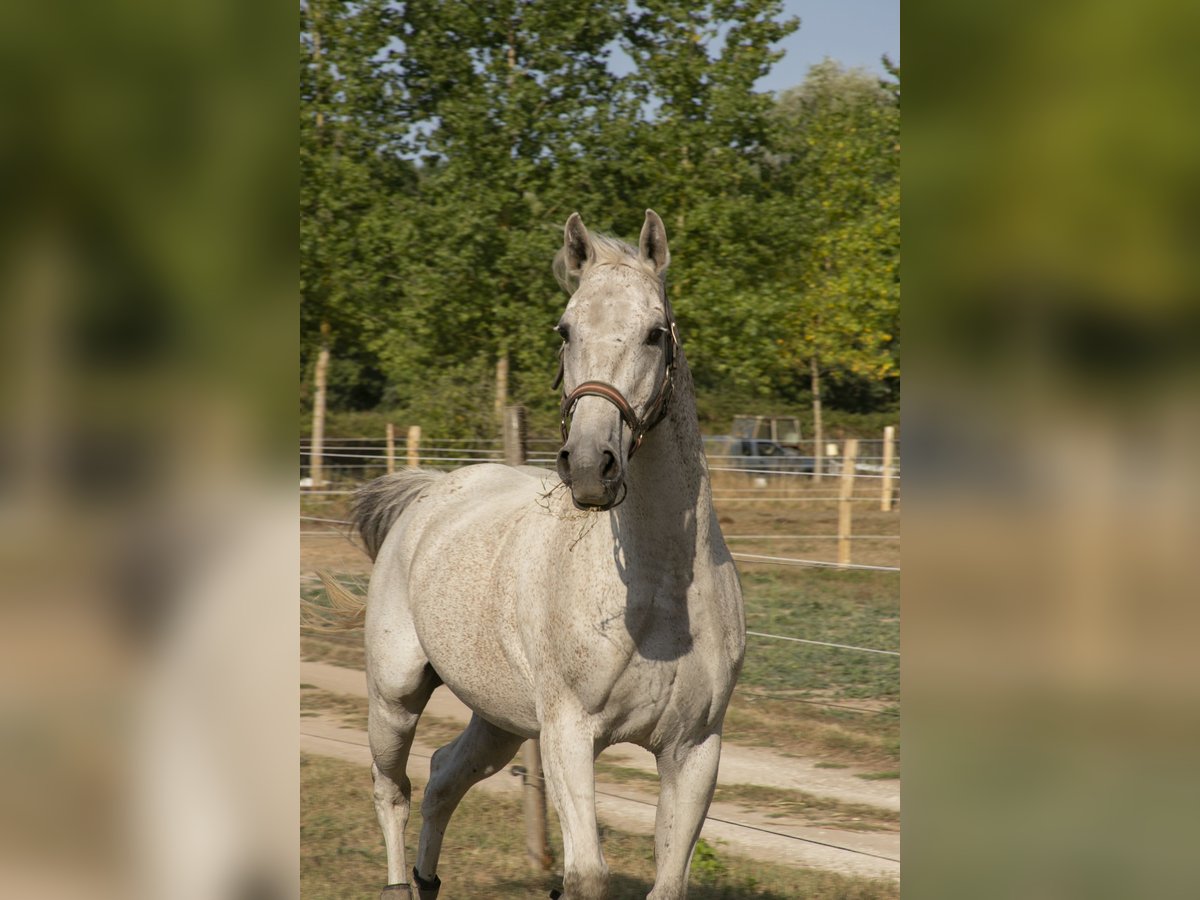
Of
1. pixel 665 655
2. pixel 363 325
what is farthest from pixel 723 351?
pixel 665 655

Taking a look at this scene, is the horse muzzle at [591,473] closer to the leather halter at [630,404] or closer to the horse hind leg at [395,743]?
the leather halter at [630,404]

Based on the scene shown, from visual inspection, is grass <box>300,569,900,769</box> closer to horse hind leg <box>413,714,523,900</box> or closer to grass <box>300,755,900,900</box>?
grass <box>300,755,900,900</box>

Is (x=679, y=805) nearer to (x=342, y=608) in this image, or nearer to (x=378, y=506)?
(x=378, y=506)

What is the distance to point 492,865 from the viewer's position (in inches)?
227

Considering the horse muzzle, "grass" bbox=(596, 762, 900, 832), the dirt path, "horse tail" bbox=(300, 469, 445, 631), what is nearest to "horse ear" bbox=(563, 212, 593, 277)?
the horse muzzle

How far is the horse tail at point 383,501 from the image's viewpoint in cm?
544

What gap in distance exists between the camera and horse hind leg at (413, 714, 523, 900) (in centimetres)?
485

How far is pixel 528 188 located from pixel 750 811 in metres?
15.9
